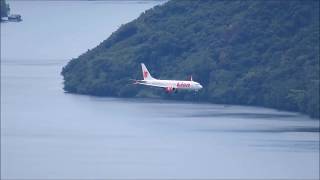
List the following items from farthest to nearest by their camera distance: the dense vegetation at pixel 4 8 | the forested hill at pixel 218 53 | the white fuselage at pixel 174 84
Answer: the forested hill at pixel 218 53
the dense vegetation at pixel 4 8
the white fuselage at pixel 174 84

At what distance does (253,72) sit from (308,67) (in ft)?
5.85

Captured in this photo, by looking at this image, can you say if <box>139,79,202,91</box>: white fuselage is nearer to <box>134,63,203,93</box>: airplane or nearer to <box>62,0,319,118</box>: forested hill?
<box>134,63,203,93</box>: airplane

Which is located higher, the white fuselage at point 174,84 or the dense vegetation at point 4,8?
the dense vegetation at point 4,8

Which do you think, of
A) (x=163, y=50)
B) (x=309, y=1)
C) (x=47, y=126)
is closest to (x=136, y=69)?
(x=163, y=50)

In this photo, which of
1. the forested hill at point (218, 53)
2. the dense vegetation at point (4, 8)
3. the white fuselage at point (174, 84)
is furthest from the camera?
the forested hill at point (218, 53)

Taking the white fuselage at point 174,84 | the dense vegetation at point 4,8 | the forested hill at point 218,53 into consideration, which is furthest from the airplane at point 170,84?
the dense vegetation at point 4,8

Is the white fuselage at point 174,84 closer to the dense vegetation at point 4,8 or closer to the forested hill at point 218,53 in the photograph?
the forested hill at point 218,53

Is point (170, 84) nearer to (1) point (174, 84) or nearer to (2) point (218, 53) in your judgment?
(1) point (174, 84)

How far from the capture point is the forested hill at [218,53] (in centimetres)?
7438

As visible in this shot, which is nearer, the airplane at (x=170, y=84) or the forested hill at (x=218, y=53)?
the airplane at (x=170, y=84)

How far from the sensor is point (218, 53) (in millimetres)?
77500

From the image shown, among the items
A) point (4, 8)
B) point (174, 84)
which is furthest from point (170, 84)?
point (4, 8)

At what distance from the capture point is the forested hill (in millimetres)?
74375

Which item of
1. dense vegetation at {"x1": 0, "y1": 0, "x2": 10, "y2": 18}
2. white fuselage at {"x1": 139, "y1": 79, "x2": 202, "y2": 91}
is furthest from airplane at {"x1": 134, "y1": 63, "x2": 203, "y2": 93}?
dense vegetation at {"x1": 0, "y1": 0, "x2": 10, "y2": 18}
